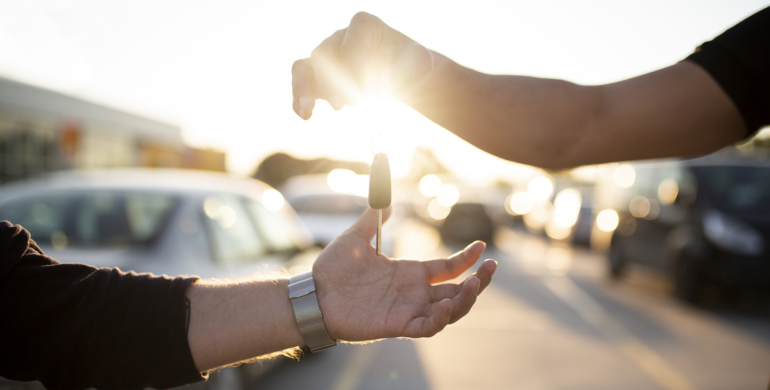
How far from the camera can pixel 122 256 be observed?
293 centimetres

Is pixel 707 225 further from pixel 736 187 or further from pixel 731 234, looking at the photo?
pixel 736 187

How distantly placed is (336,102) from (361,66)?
14cm

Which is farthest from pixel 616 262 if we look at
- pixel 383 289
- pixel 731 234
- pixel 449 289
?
pixel 383 289

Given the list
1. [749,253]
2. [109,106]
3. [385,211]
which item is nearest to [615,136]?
[385,211]

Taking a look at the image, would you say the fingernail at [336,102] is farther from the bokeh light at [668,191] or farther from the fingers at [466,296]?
the bokeh light at [668,191]

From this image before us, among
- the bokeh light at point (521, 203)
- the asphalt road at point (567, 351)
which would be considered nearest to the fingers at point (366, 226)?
the asphalt road at point (567, 351)

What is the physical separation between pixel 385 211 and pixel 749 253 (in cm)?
739

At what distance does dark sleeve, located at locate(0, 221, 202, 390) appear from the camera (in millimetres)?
1344

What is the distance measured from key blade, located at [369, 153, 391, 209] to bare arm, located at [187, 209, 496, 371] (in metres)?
0.27

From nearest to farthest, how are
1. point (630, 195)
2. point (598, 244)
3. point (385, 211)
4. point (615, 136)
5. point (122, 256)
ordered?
point (615, 136), point (385, 211), point (122, 256), point (630, 195), point (598, 244)

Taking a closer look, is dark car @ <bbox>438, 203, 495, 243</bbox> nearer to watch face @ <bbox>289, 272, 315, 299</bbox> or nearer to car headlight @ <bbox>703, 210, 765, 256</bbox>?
car headlight @ <bbox>703, 210, 765, 256</bbox>

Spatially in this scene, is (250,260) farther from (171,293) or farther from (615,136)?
(615,136)

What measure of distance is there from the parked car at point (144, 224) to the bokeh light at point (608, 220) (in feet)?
30.4

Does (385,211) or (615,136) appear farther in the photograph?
(385,211)
